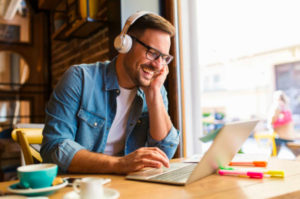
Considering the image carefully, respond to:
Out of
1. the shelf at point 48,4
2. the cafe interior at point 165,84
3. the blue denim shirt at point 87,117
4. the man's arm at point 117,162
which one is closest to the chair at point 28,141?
the cafe interior at point 165,84

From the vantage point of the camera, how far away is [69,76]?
1354mm

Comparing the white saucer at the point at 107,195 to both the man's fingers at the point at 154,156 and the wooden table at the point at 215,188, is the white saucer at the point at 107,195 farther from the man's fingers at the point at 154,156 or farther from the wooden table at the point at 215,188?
the man's fingers at the point at 154,156

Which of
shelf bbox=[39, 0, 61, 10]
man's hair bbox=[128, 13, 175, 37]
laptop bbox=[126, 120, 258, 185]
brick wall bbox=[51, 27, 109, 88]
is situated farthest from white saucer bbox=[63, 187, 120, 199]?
shelf bbox=[39, 0, 61, 10]

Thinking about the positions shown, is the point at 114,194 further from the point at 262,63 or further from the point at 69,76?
the point at 262,63

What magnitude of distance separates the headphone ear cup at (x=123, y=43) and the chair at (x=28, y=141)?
66cm

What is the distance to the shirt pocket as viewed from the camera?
130cm

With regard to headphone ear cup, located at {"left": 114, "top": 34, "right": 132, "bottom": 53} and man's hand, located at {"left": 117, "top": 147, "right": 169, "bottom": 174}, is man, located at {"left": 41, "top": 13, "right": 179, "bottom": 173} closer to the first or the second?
headphone ear cup, located at {"left": 114, "top": 34, "right": 132, "bottom": 53}

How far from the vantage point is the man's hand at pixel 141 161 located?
3.31 ft

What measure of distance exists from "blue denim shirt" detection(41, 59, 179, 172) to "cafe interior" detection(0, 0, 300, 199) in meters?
0.19

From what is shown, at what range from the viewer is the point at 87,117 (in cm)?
132

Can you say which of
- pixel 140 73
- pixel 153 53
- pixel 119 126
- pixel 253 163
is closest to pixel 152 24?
pixel 153 53

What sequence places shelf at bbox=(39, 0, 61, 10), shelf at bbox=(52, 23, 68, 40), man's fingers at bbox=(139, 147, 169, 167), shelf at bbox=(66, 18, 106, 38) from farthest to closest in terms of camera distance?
shelf at bbox=(39, 0, 61, 10) → shelf at bbox=(52, 23, 68, 40) → shelf at bbox=(66, 18, 106, 38) → man's fingers at bbox=(139, 147, 169, 167)

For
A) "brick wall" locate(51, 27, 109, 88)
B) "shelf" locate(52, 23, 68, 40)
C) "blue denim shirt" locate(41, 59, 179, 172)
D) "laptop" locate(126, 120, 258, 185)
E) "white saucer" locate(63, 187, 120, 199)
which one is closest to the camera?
"white saucer" locate(63, 187, 120, 199)

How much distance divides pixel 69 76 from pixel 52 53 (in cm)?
349
